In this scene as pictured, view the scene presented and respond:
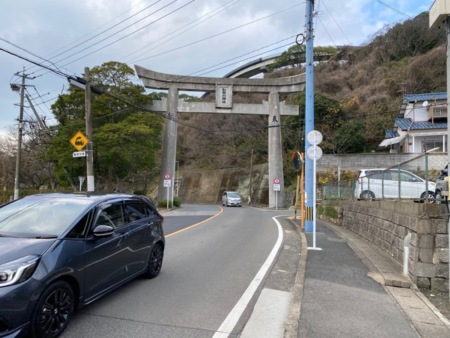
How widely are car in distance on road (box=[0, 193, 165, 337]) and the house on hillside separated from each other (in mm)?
32694

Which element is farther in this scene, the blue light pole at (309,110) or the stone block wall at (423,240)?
the blue light pole at (309,110)

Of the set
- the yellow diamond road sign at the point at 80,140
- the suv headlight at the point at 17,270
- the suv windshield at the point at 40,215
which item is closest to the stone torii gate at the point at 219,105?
the yellow diamond road sign at the point at 80,140

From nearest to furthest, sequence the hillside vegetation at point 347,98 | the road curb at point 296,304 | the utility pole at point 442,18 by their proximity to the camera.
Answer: the road curb at point 296,304 < the utility pole at point 442,18 < the hillside vegetation at point 347,98

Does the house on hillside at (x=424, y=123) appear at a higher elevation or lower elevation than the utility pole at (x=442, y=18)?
higher

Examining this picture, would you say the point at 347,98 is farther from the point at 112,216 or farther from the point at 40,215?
the point at 40,215

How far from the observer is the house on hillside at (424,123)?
32844mm

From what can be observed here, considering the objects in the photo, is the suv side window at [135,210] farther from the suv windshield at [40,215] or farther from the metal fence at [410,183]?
the metal fence at [410,183]

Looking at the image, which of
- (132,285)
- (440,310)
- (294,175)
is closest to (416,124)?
(294,175)

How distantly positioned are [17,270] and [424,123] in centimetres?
3643

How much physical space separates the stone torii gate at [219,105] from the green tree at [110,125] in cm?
116

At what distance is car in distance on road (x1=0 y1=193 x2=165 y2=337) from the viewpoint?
12.1ft

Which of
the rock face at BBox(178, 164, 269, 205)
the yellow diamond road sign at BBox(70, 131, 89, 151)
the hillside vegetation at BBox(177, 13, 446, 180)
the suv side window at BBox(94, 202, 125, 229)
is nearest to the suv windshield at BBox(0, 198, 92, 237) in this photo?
the suv side window at BBox(94, 202, 125, 229)

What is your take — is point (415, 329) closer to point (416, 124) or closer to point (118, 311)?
point (118, 311)

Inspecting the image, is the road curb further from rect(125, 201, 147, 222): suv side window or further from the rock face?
the rock face
